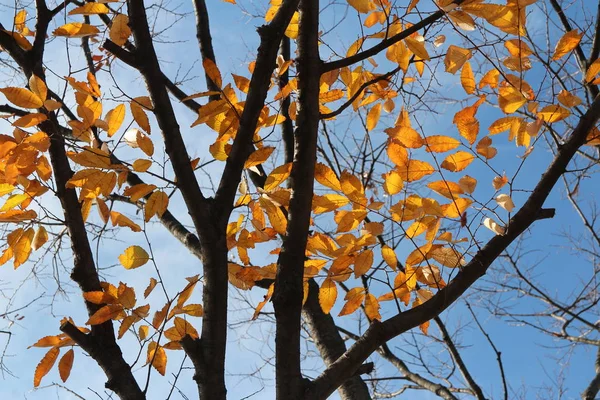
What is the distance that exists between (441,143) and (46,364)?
4.50ft

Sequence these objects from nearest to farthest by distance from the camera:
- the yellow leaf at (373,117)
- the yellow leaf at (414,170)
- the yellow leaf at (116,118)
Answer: the yellow leaf at (414,170) → the yellow leaf at (116,118) → the yellow leaf at (373,117)

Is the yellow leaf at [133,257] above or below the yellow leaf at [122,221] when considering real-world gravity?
below

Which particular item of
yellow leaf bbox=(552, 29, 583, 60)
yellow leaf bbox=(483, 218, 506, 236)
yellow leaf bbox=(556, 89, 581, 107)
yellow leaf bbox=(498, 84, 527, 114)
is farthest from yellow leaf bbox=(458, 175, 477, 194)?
yellow leaf bbox=(552, 29, 583, 60)

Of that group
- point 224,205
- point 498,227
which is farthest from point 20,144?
point 498,227

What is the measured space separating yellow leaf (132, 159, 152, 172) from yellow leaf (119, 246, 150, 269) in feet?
0.87

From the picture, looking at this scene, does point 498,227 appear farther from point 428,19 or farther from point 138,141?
point 138,141

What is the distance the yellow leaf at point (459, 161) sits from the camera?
1.59 m

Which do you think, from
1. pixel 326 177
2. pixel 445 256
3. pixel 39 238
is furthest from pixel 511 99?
pixel 39 238

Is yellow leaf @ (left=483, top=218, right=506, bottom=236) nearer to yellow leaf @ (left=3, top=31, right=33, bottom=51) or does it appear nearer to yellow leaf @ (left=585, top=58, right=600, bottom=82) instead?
yellow leaf @ (left=585, top=58, right=600, bottom=82)

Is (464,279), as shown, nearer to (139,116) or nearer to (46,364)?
(139,116)

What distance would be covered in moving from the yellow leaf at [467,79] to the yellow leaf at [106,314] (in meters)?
1.27

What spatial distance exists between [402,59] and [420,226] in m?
0.59

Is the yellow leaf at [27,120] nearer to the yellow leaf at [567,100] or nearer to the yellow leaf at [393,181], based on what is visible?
the yellow leaf at [393,181]

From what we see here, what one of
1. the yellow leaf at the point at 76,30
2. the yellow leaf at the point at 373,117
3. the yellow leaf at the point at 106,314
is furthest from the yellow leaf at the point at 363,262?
the yellow leaf at the point at 76,30
